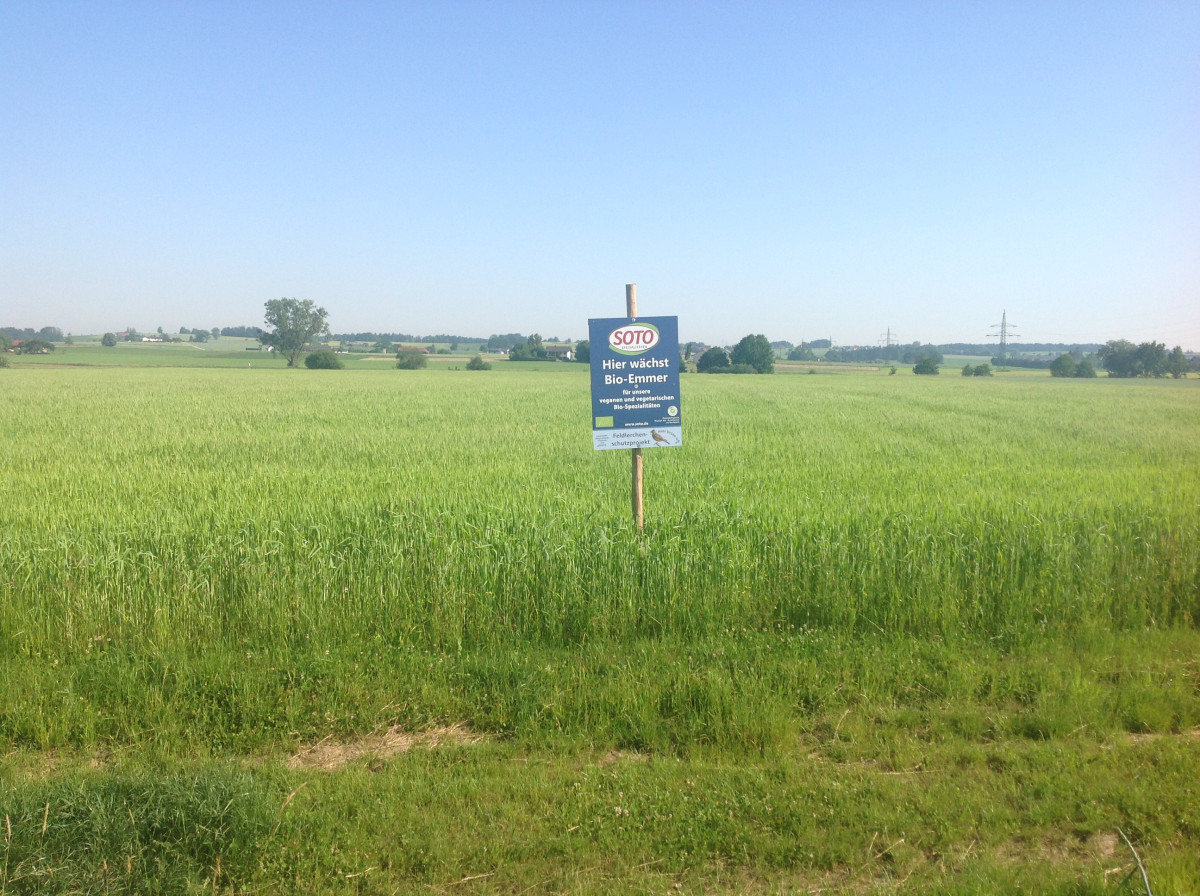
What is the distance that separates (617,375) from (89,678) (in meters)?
5.06

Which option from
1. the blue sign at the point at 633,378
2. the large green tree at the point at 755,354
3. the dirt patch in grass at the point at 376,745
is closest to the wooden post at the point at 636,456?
the blue sign at the point at 633,378

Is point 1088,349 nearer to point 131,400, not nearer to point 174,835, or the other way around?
point 131,400

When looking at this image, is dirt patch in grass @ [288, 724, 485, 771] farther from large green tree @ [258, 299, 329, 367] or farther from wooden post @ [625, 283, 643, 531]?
large green tree @ [258, 299, 329, 367]

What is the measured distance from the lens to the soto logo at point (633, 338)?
24.0 feet

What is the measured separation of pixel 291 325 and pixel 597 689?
108 meters

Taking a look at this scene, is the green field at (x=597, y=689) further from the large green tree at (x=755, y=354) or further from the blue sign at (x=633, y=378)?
the large green tree at (x=755, y=354)

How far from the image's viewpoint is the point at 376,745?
175 inches

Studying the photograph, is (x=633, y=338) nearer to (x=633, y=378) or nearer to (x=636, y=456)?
(x=633, y=378)

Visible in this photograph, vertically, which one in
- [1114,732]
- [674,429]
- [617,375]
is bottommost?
[1114,732]

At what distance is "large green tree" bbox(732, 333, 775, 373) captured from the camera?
9512cm

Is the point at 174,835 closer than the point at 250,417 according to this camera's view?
Yes

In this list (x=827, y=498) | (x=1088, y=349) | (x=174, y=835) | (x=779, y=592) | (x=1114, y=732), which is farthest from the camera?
(x=1088, y=349)

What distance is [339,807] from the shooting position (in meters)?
3.66

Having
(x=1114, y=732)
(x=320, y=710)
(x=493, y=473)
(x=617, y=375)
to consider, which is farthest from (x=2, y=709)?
(x=493, y=473)
